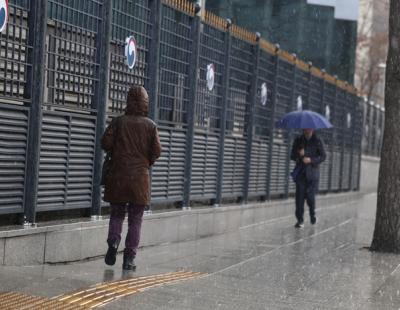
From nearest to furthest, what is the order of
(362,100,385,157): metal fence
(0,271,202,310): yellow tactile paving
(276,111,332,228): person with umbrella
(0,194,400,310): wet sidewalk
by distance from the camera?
(0,271,202,310): yellow tactile paving < (0,194,400,310): wet sidewalk < (276,111,332,228): person with umbrella < (362,100,385,157): metal fence

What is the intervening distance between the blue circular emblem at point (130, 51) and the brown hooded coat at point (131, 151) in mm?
1968

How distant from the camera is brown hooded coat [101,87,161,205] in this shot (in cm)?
871

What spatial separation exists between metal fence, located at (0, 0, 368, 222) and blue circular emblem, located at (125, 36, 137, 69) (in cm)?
8

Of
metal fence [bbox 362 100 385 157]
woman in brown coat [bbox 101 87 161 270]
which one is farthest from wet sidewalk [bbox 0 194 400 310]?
metal fence [bbox 362 100 385 157]

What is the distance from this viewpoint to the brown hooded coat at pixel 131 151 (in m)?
8.71

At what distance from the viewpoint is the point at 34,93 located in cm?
874

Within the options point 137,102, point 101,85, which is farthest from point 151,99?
point 137,102

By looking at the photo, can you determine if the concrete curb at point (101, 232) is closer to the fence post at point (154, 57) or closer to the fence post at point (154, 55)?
the fence post at point (154, 57)

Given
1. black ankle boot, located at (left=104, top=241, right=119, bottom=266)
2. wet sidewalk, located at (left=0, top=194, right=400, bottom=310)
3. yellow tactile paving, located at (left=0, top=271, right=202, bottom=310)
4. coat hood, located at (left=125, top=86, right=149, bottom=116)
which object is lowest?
wet sidewalk, located at (left=0, top=194, right=400, bottom=310)

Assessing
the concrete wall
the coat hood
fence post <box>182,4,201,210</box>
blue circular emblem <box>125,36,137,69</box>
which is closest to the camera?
the coat hood

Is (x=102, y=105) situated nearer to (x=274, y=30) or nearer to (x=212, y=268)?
(x=212, y=268)

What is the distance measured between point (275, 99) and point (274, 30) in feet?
10.9

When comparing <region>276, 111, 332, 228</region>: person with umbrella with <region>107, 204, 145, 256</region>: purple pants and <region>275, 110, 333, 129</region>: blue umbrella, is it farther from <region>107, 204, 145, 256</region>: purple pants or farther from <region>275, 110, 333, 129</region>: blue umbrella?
<region>107, 204, 145, 256</region>: purple pants

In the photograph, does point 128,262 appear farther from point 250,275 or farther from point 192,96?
point 192,96
